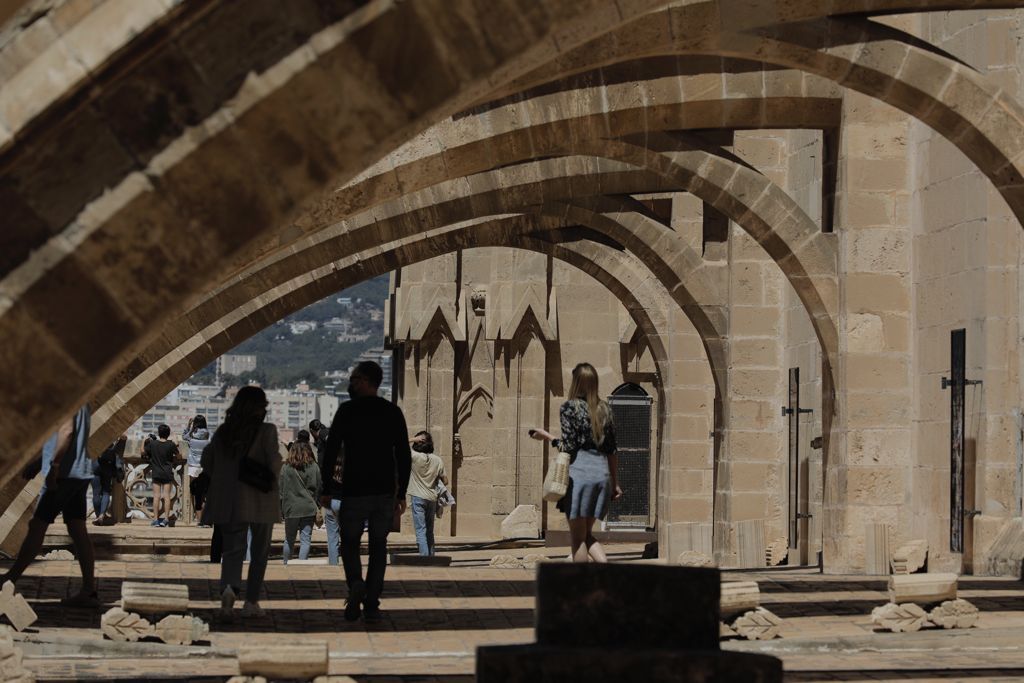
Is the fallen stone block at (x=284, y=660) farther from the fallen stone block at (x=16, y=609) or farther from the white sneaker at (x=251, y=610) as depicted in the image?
the white sneaker at (x=251, y=610)

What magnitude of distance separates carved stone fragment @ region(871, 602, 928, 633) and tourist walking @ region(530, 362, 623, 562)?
1744 mm

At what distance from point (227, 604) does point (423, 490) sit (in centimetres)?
686

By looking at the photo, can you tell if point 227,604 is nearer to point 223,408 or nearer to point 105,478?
point 105,478

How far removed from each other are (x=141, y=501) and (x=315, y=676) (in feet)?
64.8

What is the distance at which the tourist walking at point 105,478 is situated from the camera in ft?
65.3

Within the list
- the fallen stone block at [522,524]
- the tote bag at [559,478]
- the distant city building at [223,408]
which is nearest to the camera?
the tote bag at [559,478]

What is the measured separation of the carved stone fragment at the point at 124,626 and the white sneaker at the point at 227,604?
2.48 ft

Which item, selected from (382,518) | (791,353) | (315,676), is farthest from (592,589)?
(791,353)

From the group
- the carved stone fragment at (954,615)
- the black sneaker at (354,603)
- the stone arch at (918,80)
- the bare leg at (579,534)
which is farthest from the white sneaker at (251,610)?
the stone arch at (918,80)

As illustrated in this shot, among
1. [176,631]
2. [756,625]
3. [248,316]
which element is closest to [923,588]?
[756,625]

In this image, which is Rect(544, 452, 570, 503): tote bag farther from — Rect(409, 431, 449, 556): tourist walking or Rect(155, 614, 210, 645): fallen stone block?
Rect(409, 431, 449, 556): tourist walking

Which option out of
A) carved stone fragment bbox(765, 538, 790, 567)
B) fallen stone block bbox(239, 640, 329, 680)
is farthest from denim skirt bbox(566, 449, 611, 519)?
carved stone fragment bbox(765, 538, 790, 567)

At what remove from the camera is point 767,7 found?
9180mm

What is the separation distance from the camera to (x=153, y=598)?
855 cm
